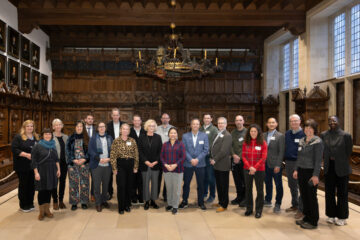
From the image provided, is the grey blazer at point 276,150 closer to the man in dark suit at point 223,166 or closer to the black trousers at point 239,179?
the black trousers at point 239,179

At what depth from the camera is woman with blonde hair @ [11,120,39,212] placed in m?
4.81

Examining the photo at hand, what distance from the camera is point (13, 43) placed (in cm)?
930

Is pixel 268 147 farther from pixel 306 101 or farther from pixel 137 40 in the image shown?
pixel 137 40

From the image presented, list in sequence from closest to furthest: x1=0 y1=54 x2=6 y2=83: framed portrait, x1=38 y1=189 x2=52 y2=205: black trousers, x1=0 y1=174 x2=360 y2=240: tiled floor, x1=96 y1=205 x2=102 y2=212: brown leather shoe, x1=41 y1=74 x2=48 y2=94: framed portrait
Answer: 1. x1=0 y1=174 x2=360 y2=240: tiled floor
2. x1=38 y1=189 x2=52 y2=205: black trousers
3. x1=96 y1=205 x2=102 y2=212: brown leather shoe
4. x1=0 y1=54 x2=6 y2=83: framed portrait
5. x1=41 y1=74 x2=48 y2=94: framed portrait

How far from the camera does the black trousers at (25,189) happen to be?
16.0ft

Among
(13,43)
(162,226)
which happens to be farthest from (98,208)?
(13,43)

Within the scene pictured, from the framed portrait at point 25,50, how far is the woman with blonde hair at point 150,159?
24.6 ft

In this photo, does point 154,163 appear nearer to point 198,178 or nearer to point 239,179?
point 198,178

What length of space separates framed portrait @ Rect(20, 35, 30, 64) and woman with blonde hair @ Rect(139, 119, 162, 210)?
7.50m

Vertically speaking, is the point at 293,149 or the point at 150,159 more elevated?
the point at 293,149

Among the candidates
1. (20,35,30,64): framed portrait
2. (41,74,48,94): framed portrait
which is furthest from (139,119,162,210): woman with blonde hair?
(41,74,48,94): framed portrait

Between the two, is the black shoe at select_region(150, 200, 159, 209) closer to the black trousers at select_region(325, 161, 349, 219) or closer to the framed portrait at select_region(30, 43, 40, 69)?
the black trousers at select_region(325, 161, 349, 219)

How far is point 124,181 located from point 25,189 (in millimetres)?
1753

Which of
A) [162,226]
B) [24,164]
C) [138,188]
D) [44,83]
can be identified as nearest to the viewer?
[162,226]
